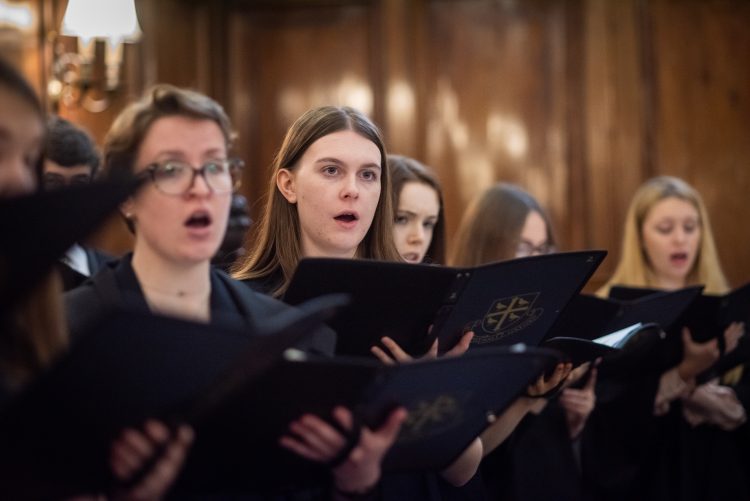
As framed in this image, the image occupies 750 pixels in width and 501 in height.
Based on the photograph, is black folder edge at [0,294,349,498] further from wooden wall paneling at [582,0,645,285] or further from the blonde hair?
wooden wall paneling at [582,0,645,285]

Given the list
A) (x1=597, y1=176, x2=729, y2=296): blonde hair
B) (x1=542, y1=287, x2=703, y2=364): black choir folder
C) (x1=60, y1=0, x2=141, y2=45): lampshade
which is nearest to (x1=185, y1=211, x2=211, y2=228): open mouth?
(x1=542, y1=287, x2=703, y2=364): black choir folder

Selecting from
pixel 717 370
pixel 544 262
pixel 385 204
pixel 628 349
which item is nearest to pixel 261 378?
pixel 544 262

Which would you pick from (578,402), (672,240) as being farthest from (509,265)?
(672,240)

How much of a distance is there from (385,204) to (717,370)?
5.56ft

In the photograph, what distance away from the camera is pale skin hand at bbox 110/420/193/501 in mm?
1374

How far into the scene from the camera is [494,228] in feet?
11.4

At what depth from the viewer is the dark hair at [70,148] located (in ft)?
9.82

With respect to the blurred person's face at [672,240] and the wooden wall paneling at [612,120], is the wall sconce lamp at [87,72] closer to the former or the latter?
the blurred person's face at [672,240]

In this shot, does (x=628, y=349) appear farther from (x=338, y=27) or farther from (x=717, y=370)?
(x=338, y=27)

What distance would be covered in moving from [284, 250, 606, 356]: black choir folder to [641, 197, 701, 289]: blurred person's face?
1.93 m

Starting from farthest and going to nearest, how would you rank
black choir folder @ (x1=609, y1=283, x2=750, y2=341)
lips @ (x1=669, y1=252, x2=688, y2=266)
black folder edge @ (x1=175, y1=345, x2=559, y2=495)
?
lips @ (x1=669, y1=252, x2=688, y2=266) < black choir folder @ (x1=609, y1=283, x2=750, y2=341) < black folder edge @ (x1=175, y1=345, x2=559, y2=495)

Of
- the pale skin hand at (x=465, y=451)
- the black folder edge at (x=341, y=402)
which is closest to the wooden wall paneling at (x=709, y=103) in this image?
the pale skin hand at (x=465, y=451)

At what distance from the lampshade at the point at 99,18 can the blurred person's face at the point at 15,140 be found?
2.58 meters

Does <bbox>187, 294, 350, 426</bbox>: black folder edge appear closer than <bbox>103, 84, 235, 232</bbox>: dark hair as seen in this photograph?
Yes
